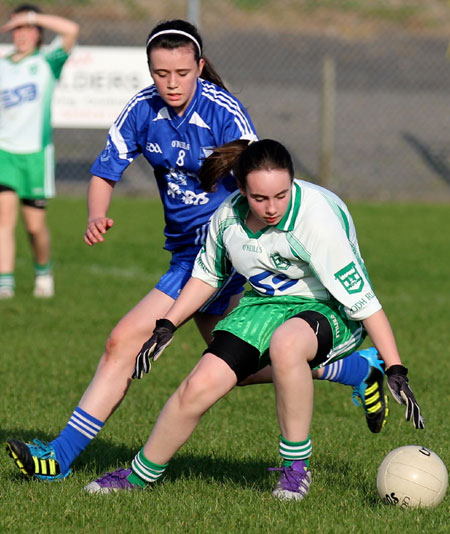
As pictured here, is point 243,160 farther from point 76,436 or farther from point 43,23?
point 43,23

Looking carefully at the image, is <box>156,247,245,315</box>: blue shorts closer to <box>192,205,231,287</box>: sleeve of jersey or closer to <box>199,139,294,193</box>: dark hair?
<box>192,205,231,287</box>: sleeve of jersey

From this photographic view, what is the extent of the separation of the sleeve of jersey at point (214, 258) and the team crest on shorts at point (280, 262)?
0.85 feet

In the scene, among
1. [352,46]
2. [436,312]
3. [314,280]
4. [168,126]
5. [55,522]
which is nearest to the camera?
[55,522]

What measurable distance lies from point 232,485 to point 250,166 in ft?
4.60

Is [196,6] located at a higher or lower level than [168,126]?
lower

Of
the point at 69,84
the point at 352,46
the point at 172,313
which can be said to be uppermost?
the point at 172,313

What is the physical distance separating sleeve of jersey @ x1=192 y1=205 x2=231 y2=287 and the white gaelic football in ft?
3.48

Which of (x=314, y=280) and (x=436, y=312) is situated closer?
(x=314, y=280)

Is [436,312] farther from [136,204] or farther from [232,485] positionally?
[136,204]

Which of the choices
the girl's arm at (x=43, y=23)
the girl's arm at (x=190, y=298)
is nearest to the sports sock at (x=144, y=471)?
the girl's arm at (x=190, y=298)

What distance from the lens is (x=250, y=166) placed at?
4.10 m

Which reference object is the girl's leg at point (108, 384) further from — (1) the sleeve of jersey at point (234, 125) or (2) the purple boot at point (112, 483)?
(1) the sleeve of jersey at point (234, 125)

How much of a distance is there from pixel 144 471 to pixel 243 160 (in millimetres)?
1356

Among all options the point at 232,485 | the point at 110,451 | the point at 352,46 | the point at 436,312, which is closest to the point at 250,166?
the point at 232,485
